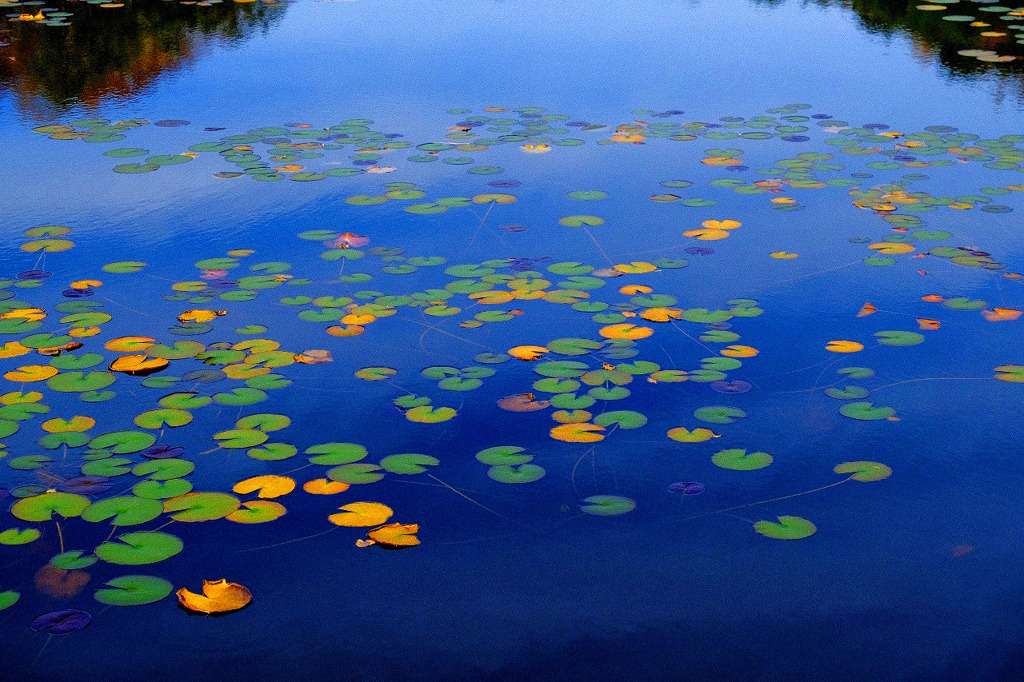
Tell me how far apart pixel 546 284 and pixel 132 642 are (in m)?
1.96

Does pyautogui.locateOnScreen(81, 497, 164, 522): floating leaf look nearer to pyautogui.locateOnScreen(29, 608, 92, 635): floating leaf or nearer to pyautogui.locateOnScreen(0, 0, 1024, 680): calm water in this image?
pyautogui.locateOnScreen(0, 0, 1024, 680): calm water

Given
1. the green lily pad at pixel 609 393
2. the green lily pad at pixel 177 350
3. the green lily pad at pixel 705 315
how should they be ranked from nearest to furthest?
the green lily pad at pixel 609 393
the green lily pad at pixel 177 350
the green lily pad at pixel 705 315

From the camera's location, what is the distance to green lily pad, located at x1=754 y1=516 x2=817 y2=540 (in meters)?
2.29

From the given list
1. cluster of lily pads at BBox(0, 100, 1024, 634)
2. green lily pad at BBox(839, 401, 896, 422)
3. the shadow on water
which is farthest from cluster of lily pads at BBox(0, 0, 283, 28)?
green lily pad at BBox(839, 401, 896, 422)

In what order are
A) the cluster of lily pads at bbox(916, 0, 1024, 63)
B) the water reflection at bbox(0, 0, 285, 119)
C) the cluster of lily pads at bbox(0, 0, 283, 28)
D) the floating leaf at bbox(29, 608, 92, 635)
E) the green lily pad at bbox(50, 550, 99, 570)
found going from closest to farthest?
the floating leaf at bbox(29, 608, 92, 635), the green lily pad at bbox(50, 550, 99, 570), the water reflection at bbox(0, 0, 285, 119), the cluster of lily pads at bbox(916, 0, 1024, 63), the cluster of lily pads at bbox(0, 0, 283, 28)

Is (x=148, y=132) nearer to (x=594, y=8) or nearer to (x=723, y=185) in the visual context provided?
(x=723, y=185)

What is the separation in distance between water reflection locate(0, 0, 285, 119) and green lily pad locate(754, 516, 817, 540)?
16.7ft

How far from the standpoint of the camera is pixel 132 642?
1.99m

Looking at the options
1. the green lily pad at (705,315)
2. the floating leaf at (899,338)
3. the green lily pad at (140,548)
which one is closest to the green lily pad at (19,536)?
the green lily pad at (140,548)

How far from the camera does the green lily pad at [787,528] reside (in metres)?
2.29

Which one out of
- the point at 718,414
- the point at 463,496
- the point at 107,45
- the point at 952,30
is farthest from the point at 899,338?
the point at 107,45

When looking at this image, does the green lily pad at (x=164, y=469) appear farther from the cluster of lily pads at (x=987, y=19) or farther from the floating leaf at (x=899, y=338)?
the cluster of lily pads at (x=987, y=19)

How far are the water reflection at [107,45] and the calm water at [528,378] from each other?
31 cm

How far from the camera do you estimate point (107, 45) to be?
7.39m
